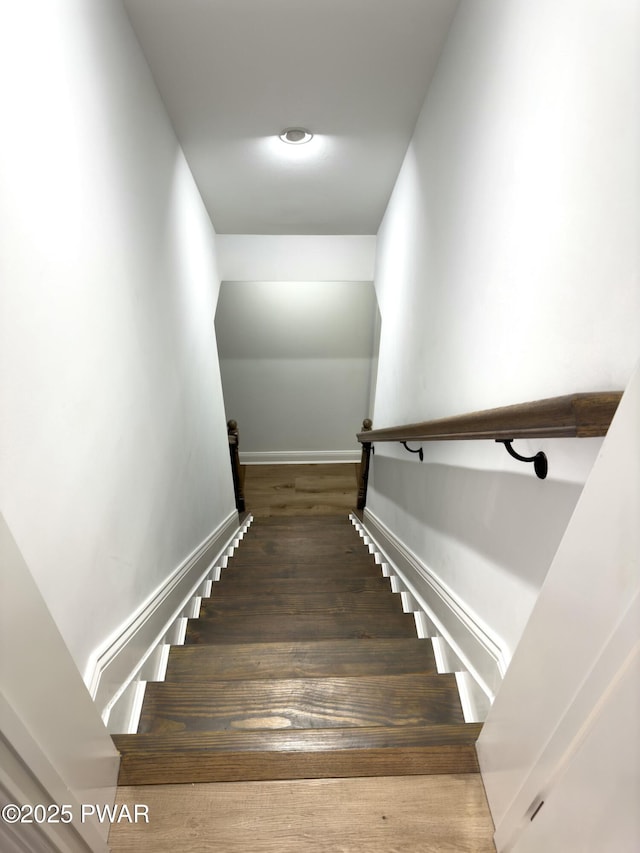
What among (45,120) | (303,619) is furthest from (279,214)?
(303,619)

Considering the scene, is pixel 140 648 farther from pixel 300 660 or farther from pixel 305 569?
pixel 305 569

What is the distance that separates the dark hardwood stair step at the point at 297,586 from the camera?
228 centimetres

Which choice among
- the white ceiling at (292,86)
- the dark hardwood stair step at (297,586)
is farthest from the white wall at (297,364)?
the dark hardwood stair step at (297,586)

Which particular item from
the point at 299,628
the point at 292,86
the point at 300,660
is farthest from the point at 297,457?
the point at 300,660

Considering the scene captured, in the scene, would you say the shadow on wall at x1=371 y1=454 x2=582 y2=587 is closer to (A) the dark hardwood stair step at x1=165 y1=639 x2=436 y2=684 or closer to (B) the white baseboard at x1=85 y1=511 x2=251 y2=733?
(A) the dark hardwood stair step at x1=165 y1=639 x2=436 y2=684

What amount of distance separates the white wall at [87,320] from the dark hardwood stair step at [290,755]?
284mm

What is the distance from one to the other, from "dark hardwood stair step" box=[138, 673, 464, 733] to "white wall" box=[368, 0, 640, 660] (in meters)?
0.27

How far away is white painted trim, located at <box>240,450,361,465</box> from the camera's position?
6.49 m

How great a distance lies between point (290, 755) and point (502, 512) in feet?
2.72

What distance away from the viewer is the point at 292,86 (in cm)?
215

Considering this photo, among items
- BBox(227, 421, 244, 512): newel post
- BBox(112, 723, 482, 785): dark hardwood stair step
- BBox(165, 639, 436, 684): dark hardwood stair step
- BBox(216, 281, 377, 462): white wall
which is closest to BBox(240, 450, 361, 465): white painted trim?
BBox(216, 281, 377, 462): white wall

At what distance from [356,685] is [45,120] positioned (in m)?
1.69

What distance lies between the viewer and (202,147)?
2.59 m

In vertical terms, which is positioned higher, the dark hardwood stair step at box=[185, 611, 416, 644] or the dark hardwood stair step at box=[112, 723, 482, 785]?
the dark hardwood stair step at box=[112, 723, 482, 785]
